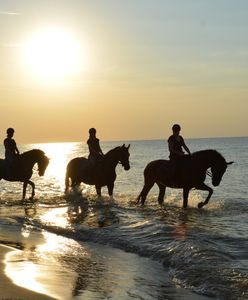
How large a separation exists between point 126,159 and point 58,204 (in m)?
3.16

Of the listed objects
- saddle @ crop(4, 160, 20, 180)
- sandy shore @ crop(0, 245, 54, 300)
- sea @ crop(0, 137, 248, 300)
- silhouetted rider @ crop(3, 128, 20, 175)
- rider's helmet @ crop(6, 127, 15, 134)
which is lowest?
sea @ crop(0, 137, 248, 300)

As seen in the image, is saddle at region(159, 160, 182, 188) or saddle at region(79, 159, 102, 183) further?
saddle at region(79, 159, 102, 183)

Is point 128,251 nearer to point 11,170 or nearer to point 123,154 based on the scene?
point 123,154

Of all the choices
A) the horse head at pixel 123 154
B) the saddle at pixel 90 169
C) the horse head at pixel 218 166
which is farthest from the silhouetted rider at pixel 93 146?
the horse head at pixel 218 166

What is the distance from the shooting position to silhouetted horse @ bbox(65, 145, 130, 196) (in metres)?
19.4

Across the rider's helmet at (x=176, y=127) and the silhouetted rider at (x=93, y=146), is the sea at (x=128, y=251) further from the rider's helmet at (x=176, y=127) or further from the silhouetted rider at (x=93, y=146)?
the silhouetted rider at (x=93, y=146)

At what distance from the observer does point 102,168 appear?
19.9m

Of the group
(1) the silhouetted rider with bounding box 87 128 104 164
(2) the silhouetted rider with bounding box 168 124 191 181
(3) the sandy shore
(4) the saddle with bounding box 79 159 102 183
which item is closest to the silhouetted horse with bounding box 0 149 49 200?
(4) the saddle with bounding box 79 159 102 183

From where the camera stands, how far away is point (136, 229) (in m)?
12.8

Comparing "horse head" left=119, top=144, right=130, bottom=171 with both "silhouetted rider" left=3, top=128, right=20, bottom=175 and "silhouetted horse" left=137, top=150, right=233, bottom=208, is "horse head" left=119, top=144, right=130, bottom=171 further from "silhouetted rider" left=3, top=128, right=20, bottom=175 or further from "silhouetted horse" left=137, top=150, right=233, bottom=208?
"silhouetted rider" left=3, top=128, right=20, bottom=175

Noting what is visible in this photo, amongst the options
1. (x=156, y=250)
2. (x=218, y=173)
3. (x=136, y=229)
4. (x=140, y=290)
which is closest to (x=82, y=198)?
(x=218, y=173)

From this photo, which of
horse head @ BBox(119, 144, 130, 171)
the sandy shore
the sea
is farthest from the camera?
horse head @ BBox(119, 144, 130, 171)

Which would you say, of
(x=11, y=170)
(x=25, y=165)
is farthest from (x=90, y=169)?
(x=11, y=170)

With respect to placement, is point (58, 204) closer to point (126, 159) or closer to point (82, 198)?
point (82, 198)
